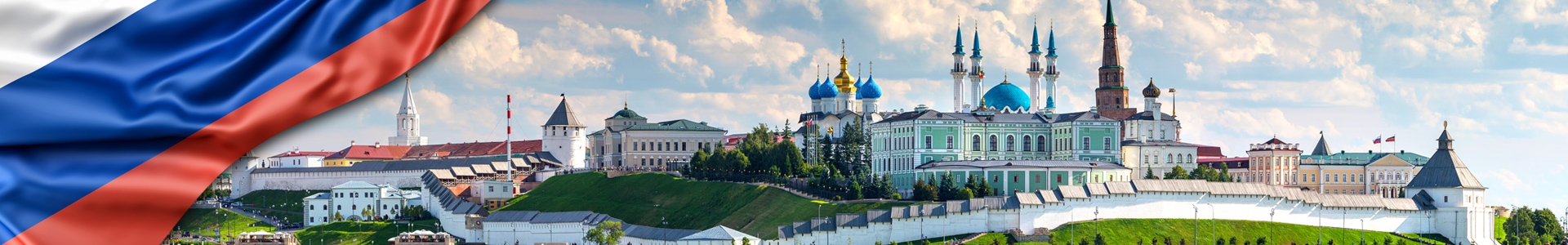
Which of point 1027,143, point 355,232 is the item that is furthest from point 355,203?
point 1027,143

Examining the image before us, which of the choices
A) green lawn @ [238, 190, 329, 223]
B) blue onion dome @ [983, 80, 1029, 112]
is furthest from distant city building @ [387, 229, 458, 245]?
blue onion dome @ [983, 80, 1029, 112]

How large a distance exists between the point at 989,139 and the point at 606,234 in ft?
78.4

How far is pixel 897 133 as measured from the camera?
294 ft

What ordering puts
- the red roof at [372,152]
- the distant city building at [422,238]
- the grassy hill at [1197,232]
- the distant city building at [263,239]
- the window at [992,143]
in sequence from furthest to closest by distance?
1. the red roof at [372,152]
2. the window at [992,143]
3. the distant city building at [422,238]
4. the distant city building at [263,239]
5. the grassy hill at [1197,232]

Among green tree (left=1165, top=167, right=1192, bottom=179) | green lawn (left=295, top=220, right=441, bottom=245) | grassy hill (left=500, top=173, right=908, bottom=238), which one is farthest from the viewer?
green lawn (left=295, top=220, right=441, bottom=245)

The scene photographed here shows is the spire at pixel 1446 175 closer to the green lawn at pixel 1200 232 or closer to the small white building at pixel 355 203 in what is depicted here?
the green lawn at pixel 1200 232

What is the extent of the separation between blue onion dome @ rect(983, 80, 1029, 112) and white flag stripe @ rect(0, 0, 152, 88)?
97455mm

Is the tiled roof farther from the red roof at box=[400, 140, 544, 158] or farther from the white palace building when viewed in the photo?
the white palace building

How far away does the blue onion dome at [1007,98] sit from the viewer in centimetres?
10088

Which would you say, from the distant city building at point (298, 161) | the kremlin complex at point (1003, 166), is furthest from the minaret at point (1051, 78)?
the distant city building at point (298, 161)

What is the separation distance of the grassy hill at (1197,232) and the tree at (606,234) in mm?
18160

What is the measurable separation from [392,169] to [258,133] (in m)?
113

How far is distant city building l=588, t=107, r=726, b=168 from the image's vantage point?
381 ft

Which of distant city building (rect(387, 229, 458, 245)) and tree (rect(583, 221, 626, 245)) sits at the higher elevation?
tree (rect(583, 221, 626, 245))
